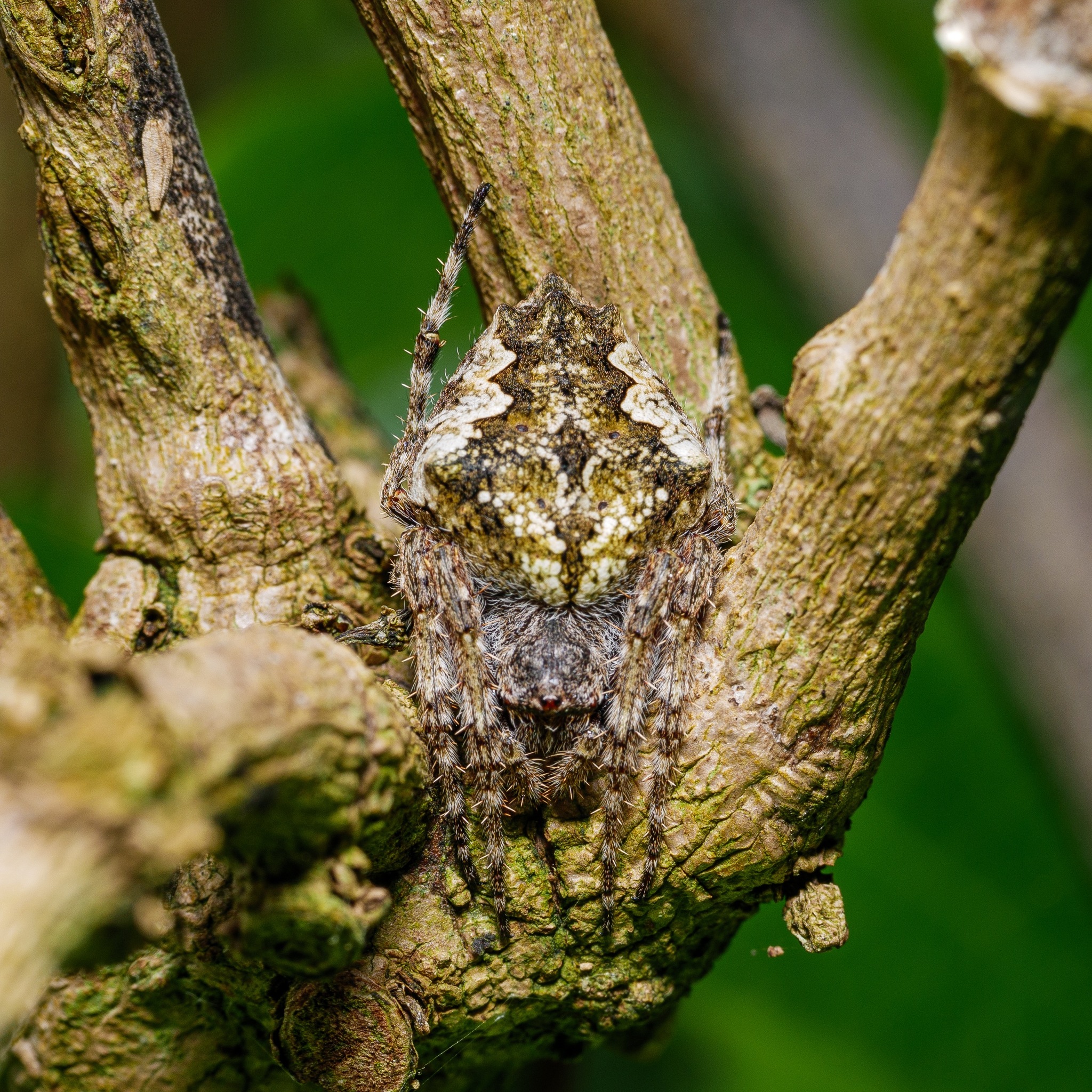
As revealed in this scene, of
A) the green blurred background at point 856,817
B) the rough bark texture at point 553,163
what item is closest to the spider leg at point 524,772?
the rough bark texture at point 553,163

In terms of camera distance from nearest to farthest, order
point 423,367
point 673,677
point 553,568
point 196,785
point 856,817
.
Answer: point 196,785, point 673,677, point 553,568, point 423,367, point 856,817

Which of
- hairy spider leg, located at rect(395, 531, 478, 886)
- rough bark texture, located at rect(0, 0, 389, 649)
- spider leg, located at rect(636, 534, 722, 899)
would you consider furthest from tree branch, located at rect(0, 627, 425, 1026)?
rough bark texture, located at rect(0, 0, 389, 649)

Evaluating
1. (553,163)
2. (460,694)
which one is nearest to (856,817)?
(460,694)

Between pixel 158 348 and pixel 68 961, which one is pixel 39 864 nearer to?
pixel 68 961

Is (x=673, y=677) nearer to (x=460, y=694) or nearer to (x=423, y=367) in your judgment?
(x=460, y=694)

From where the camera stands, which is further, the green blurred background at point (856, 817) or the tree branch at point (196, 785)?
the green blurred background at point (856, 817)

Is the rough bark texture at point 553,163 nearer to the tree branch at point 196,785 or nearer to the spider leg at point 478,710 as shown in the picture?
the spider leg at point 478,710
